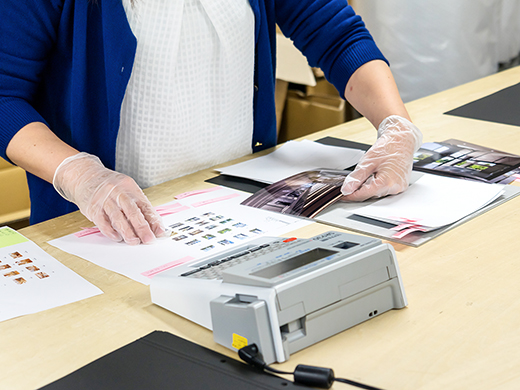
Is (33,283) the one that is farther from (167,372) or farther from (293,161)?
(293,161)

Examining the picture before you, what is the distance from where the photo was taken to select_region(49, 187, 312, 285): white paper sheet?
0.84 m

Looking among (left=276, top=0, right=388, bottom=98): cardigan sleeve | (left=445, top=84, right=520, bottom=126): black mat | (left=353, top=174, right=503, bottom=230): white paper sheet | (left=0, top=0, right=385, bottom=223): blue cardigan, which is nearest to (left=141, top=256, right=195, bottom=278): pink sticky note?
(left=353, top=174, right=503, bottom=230): white paper sheet

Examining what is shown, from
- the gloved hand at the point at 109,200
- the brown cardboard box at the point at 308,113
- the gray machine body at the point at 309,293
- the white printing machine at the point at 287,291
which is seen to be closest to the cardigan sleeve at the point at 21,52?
the gloved hand at the point at 109,200

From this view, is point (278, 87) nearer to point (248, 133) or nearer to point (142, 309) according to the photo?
point (248, 133)

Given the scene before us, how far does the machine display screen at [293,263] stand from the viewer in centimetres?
60

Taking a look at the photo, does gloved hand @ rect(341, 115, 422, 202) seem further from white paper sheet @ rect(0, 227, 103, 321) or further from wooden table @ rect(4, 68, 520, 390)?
white paper sheet @ rect(0, 227, 103, 321)

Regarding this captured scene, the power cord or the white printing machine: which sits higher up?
the white printing machine

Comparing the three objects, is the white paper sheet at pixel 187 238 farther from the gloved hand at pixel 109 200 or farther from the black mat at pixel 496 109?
the black mat at pixel 496 109

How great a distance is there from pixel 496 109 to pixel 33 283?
1334 mm

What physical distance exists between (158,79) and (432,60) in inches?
71.4

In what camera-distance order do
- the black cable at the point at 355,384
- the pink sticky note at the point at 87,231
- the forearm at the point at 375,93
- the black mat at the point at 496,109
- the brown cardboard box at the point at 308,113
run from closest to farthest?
1. the black cable at the point at 355,384
2. the pink sticky note at the point at 87,231
3. the forearm at the point at 375,93
4. the black mat at the point at 496,109
5. the brown cardboard box at the point at 308,113

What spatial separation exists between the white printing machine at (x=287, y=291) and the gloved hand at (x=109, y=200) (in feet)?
0.72

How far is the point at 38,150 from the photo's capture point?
104 cm

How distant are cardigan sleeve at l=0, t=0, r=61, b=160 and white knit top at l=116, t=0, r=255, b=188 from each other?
166 mm
